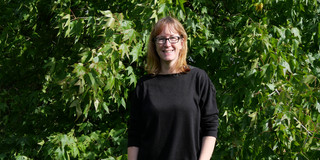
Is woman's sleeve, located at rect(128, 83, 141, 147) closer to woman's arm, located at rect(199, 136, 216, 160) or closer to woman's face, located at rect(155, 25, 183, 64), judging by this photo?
woman's face, located at rect(155, 25, 183, 64)

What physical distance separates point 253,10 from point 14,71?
3265 mm

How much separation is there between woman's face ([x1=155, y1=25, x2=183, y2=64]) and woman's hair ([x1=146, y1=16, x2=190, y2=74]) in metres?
0.02

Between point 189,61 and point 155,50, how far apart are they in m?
2.10

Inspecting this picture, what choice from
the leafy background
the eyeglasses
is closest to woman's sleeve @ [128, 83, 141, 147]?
the eyeglasses

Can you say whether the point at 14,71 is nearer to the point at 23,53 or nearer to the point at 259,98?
the point at 23,53

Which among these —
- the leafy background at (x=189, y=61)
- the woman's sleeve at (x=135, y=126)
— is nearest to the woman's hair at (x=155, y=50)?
the woman's sleeve at (x=135, y=126)

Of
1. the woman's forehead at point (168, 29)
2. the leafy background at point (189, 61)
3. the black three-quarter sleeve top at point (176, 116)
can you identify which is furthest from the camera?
the leafy background at point (189, 61)

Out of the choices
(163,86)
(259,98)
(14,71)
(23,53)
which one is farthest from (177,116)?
(14,71)

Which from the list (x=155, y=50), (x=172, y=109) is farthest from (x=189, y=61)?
(x=172, y=109)

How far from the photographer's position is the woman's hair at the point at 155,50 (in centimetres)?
223

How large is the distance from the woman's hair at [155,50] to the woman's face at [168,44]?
2 centimetres

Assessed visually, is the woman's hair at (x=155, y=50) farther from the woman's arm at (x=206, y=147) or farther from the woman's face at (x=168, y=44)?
the woman's arm at (x=206, y=147)

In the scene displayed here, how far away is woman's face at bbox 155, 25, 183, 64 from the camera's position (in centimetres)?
219

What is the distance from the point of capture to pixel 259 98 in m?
3.30
